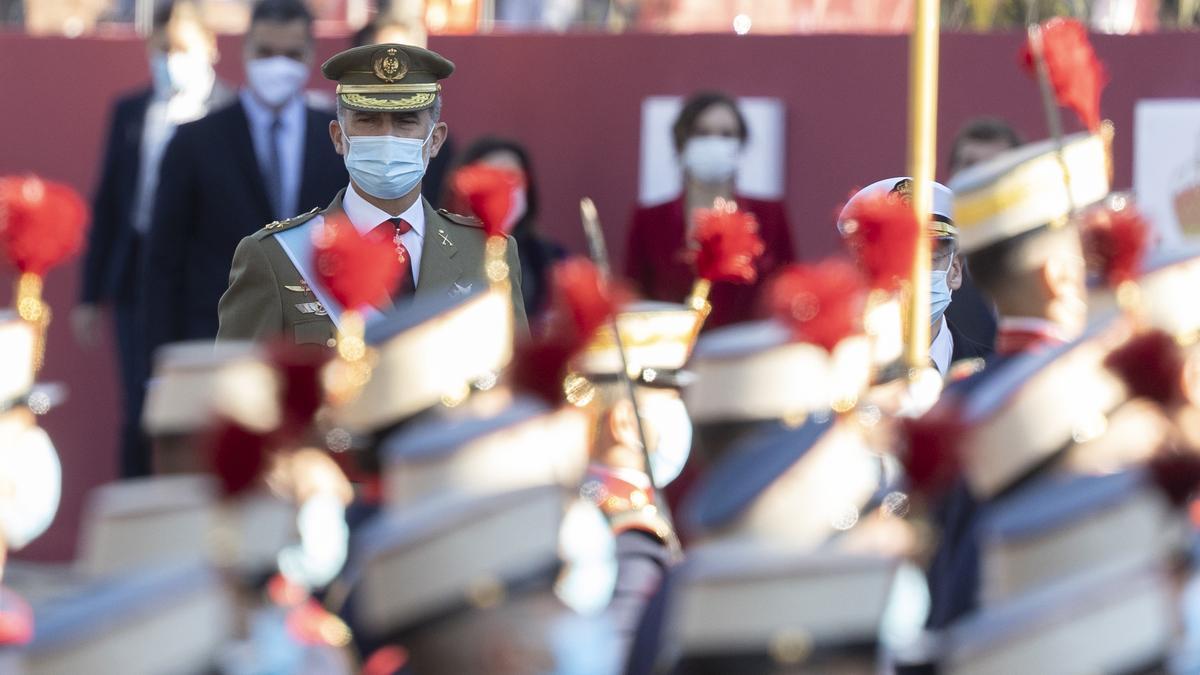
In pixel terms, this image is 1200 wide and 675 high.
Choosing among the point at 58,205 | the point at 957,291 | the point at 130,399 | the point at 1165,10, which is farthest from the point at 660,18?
the point at 58,205

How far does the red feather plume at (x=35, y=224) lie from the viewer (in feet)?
10.9

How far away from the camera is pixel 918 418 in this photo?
119 inches

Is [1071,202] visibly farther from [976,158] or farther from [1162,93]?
[1162,93]

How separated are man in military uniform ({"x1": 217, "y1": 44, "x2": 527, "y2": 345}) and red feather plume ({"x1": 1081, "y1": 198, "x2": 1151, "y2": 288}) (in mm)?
1227

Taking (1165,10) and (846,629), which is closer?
(846,629)

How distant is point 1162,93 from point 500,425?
4740 millimetres

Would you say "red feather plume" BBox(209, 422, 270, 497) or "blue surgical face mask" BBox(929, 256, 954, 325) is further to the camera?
"blue surgical face mask" BBox(929, 256, 954, 325)

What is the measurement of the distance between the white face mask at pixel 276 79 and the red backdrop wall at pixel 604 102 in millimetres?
1347

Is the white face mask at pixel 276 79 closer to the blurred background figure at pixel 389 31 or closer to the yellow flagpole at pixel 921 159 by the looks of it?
the blurred background figure at pixel 389 31

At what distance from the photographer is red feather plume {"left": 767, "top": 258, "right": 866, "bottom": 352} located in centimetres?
318

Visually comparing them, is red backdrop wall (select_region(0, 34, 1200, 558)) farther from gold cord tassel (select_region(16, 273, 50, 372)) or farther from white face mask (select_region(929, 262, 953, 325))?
gold cord tassel (select_region(16, 273, 50, 372))

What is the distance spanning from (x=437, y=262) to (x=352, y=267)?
152cm

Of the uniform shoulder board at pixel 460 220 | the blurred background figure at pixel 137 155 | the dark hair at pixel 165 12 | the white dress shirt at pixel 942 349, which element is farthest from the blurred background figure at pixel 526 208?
the uniform shoulder board at pixel 460 220

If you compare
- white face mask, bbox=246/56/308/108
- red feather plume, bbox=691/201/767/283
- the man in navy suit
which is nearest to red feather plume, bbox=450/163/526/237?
red feather plume, bbox=691/201/767/283
